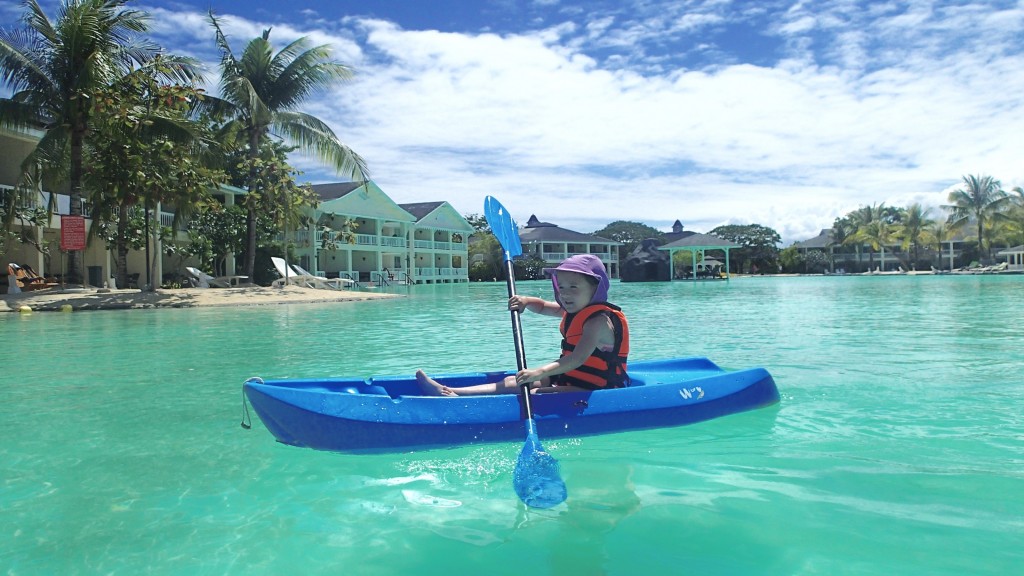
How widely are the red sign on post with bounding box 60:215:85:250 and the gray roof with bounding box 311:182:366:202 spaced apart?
22.3 metres

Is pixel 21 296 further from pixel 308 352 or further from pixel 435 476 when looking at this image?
pixel 435 476

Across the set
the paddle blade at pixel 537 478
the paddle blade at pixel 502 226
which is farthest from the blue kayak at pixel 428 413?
the paddle blade at pixel 502 226

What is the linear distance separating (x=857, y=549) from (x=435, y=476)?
7.02 ft

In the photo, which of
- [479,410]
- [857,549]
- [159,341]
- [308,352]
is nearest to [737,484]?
[857,549]

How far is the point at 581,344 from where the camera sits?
15.1 feet

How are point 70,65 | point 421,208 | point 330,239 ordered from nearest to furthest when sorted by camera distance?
point 70,65 < point 330,239 < point 421,208

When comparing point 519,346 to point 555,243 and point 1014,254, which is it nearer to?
point 555,243

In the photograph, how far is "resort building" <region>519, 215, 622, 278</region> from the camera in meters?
60.1

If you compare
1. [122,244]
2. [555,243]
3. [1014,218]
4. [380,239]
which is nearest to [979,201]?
[1014,218]

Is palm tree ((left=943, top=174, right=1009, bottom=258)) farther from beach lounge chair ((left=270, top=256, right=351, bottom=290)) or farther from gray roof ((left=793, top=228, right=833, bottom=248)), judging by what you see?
beach lounge chair ((left=270, top=256, right=351, bottom=290))

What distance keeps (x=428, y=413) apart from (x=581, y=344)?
1.06 m

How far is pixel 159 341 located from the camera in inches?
422

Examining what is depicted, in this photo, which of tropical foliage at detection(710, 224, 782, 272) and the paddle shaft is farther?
tropical foliage at detection(710, 224, 782, 272)

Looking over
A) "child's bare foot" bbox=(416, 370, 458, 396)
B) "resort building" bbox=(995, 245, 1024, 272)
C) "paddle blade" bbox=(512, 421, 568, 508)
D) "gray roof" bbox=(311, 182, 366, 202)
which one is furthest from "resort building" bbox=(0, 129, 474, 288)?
"resort building" bbox=(995, 245, 1024, 272)
